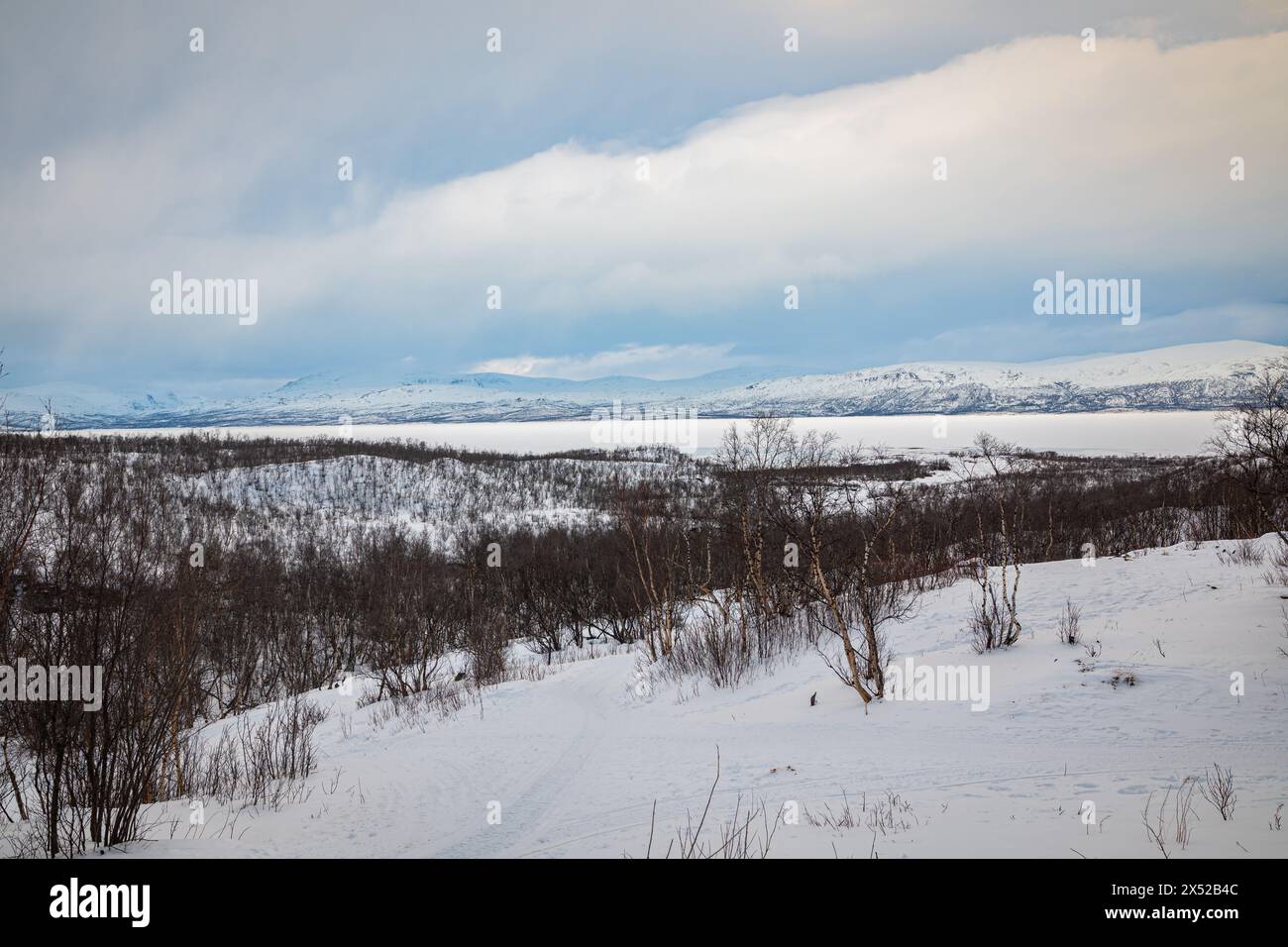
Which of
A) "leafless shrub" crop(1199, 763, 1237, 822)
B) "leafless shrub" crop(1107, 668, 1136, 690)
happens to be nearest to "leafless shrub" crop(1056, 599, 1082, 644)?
"leafless shrub" crop(1107, 668, 1136, 690)

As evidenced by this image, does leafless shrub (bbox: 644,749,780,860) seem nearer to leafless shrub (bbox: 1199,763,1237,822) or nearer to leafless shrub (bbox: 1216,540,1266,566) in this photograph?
leafless shrub (bbox: 1199,763,1237,822)

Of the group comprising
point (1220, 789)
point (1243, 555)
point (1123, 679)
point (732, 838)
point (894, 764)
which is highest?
point (1243, 555)

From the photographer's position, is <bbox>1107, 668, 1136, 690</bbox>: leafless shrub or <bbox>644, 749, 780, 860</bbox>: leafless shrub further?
<bbox>1107, 668, 1136, 690</bbox>: leafless shrub

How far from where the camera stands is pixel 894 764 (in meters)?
7.16

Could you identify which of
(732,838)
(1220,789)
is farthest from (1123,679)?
(732,838)

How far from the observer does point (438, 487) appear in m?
85.6

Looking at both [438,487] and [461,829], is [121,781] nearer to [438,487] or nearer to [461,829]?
[461,829]

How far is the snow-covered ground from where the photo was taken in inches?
199

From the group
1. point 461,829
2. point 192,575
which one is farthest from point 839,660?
point 192,575

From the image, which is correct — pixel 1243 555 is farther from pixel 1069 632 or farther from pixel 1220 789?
pixel 1220 789

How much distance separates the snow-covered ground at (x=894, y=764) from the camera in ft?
16.6

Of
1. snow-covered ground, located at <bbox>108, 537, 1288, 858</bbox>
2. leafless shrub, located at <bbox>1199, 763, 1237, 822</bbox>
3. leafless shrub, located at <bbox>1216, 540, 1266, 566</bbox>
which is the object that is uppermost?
leafless shrub, located at <bbox>1216, 540, 1266, 566</bbox>
